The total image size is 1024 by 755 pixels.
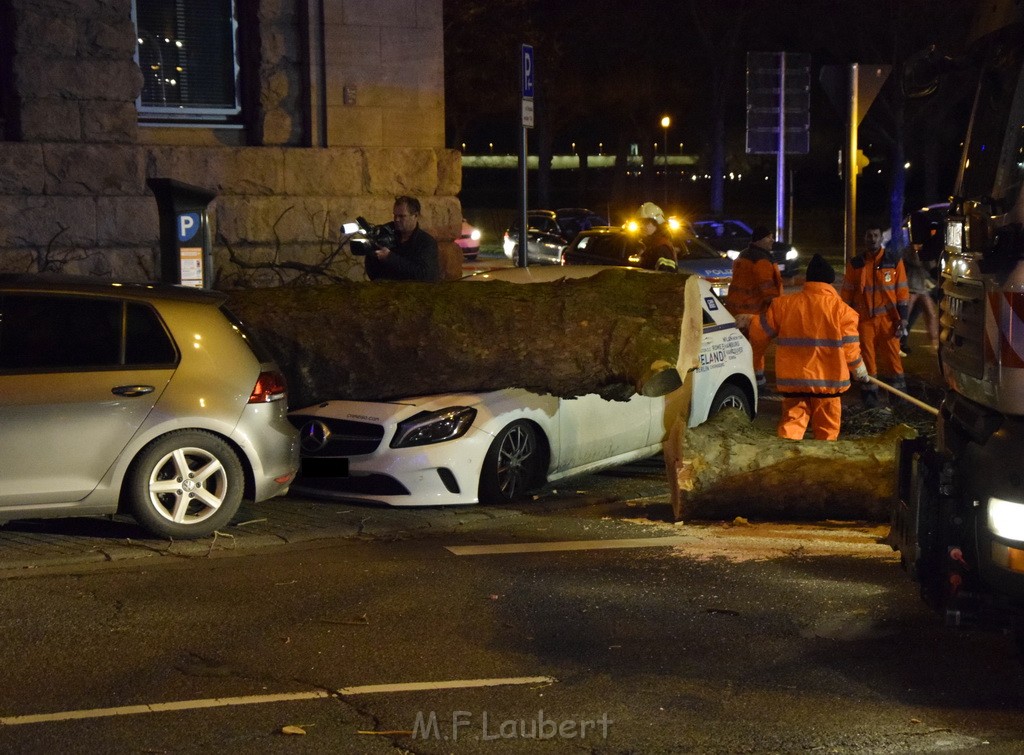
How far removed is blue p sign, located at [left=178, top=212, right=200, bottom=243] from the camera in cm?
1059

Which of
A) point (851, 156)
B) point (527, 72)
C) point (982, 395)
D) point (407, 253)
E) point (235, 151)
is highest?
point (527, 72)

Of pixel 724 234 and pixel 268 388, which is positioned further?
pixel 724 234

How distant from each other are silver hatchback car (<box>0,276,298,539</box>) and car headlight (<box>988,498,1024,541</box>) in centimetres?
438

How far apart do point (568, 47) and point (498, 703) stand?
45.7m

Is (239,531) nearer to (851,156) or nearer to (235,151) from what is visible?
(235,151)

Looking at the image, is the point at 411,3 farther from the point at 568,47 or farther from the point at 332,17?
the point at 568,47

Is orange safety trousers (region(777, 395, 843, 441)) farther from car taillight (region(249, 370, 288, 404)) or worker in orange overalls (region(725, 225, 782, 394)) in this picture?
car taillight (region(249, 370, 288, 404))

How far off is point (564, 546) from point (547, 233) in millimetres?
26842

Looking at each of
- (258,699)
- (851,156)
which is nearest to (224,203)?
(851,156)

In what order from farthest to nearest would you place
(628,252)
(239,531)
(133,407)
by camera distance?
1. (628,252)
2. (239,531)
3. (133,407)

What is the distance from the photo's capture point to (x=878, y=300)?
535 inches

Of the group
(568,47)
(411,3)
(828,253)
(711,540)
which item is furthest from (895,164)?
(711,540)

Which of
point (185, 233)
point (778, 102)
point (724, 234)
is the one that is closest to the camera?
point (185, 233)

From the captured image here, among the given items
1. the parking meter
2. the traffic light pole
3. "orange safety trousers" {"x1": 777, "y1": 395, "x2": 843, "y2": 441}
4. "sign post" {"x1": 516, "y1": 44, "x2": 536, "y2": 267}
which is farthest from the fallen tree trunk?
"sign post" {"x1": 516, "y1": 44, "x2": 536, "y2": 267}
